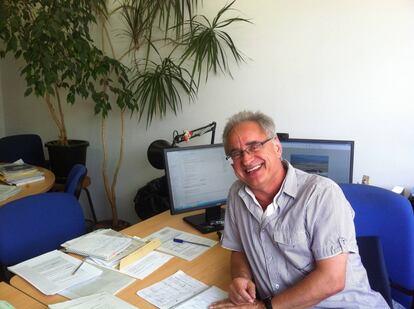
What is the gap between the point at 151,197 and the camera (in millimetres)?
2828

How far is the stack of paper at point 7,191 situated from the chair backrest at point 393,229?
208cm

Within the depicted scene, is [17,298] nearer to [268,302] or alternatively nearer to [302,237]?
[268,302]

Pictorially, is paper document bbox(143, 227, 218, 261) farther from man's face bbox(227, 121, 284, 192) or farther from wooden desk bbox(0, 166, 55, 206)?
wooden desk bbox(0, 166, 55, 206)

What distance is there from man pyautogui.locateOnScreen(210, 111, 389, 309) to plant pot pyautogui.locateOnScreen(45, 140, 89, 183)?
7.64 ft

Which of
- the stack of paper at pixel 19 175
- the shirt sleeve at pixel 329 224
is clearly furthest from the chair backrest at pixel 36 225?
the shirt sleeve at pixel 329 224

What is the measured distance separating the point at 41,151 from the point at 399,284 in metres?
3.51

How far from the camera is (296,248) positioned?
4.10 ft

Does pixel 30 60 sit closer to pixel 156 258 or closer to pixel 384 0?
pixel 156 258

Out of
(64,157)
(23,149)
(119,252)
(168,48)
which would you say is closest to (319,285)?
(119,252)

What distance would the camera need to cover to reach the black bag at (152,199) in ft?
9.18

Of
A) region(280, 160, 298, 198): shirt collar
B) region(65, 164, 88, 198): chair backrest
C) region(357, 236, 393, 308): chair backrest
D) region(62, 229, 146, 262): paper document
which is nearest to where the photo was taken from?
region(280, 160, 298, 198): shirt collar

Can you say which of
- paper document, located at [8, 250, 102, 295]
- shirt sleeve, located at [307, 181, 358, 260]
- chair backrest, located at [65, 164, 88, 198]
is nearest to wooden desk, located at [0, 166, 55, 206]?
chair backrest, located at [65, 164, 88, 198]

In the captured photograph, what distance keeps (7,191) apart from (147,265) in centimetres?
142

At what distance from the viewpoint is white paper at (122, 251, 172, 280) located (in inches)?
57.9
